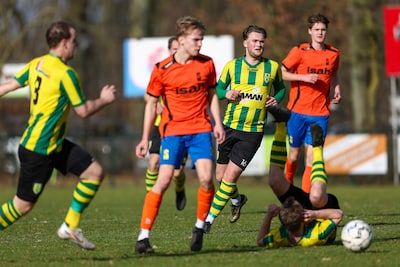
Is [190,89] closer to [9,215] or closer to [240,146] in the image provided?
[240,146]

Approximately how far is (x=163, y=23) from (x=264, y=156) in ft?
72.2

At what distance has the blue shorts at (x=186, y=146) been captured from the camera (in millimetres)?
9797

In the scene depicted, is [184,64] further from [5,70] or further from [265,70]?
[5,70]

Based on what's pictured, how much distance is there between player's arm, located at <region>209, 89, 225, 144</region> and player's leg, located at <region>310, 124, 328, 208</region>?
3.68ft

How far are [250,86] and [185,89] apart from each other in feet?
5.82

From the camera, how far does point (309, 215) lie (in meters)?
10.1

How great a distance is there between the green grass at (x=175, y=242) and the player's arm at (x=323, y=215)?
278mm

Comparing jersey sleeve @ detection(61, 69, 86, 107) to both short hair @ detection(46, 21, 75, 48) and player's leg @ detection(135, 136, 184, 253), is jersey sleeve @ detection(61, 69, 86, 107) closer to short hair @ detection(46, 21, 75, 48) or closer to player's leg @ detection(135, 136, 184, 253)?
short hair @ detection(46, 21, 75, 48)

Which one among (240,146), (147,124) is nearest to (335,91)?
(240,146)

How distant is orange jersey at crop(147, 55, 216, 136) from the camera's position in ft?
32.2

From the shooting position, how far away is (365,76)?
30.9 m

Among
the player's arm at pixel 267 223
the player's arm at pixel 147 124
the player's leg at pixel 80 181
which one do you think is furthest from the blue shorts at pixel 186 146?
the player's arm at pixel 267 223

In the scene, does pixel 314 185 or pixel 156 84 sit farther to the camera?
pixel 314 185

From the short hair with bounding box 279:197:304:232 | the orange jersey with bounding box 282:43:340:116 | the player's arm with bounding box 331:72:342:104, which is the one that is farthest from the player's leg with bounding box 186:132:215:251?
the player's arm with bounding box 331:72:342:104
